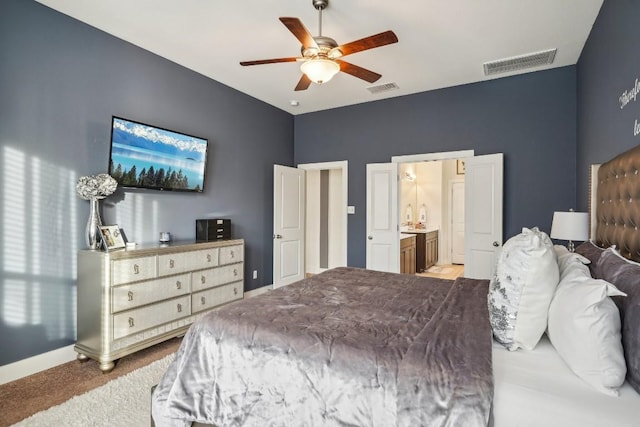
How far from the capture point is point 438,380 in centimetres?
116

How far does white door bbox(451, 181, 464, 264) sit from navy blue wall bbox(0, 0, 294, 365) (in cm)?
626

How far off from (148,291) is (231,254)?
1076mm

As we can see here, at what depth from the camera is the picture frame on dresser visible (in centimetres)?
284

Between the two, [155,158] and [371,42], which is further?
[155,158]

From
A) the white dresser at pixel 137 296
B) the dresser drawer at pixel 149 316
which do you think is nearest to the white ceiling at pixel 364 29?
the white dresser at pixel 137 296

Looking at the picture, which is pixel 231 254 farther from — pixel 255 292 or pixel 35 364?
pixel 35 364

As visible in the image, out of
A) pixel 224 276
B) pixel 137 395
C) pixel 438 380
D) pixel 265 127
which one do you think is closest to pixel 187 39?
pixel 265 127

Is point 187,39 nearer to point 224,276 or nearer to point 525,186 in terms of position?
point 224,276

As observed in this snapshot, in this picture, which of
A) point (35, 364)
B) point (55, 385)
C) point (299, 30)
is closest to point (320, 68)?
point (299, 30)

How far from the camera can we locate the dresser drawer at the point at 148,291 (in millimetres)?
2711

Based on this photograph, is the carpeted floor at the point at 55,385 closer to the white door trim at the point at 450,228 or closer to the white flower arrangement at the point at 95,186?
the white flower arrangement at the point at 95,186

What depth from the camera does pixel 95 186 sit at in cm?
282

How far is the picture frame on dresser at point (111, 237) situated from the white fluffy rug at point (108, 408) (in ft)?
3.62

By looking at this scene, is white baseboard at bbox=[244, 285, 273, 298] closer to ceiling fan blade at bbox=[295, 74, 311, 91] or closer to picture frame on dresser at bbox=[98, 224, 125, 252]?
picture frame on dresser at bbox=[98, 224, 125, 252]
